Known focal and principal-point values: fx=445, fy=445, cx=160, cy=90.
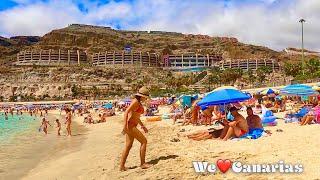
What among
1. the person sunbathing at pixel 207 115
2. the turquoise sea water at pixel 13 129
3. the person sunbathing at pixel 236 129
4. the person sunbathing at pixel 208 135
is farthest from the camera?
the turquoise sea water at pixel 13 129

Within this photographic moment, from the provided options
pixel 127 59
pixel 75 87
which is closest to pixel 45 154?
pixel 75 87

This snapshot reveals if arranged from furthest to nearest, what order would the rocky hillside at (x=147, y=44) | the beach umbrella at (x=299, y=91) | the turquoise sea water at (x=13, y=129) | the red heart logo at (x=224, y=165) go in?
the rocky hillside at (x=147, y=44) → the turquoise sea water at (x=13, y=129) → the beach umbrella at (x=299, y=91) → the red heart logo at (x=224, y=165)

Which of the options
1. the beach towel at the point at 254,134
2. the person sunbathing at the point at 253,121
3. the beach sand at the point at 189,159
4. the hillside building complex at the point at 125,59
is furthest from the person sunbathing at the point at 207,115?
the hillside building complex at the point at 125,59

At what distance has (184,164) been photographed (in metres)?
8.09

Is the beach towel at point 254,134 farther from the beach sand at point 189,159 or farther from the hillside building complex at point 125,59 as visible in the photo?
the hillside building complex at point 125,59

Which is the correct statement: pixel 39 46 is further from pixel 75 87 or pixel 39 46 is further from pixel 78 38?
pixel 75 87

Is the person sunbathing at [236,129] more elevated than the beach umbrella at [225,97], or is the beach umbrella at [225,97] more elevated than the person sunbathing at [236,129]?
the beach umbrella at [225,97]

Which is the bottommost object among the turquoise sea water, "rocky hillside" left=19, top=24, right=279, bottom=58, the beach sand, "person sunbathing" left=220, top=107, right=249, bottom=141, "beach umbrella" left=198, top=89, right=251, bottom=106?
the turquoise sea water

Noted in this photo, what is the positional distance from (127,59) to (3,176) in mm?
122435

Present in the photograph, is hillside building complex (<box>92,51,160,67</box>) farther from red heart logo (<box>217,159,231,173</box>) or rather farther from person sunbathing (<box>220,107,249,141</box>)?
red heart logo (<box>217,159,231,173</box>)

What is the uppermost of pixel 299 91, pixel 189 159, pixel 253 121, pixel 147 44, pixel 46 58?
pixel 147 44

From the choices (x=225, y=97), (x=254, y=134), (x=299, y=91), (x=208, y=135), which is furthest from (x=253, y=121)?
(x=299, y=91)

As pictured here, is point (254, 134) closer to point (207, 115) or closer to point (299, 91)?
point (207, 115)

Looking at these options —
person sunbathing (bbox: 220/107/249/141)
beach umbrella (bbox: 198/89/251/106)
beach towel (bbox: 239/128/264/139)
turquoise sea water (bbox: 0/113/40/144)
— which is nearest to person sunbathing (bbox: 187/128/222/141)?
person sunbathing (bbox: 220/107/249/141)
